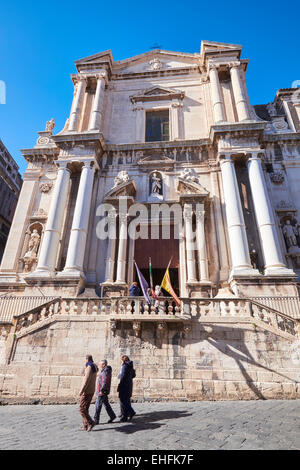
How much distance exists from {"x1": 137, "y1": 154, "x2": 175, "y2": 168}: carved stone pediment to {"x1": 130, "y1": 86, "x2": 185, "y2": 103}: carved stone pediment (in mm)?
5729

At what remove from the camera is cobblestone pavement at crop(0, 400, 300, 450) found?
14.8ft

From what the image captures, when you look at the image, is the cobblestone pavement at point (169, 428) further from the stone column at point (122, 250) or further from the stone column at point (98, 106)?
the stone column at point (98, 106)

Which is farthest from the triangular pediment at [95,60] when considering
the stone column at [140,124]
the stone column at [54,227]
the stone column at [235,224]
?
the stone column at [235,224]

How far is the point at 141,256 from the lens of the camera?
613 inches

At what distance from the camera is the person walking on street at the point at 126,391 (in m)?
6.25

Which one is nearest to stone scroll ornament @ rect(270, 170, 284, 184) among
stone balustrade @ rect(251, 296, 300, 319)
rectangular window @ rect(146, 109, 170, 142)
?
rectangular window @ rect(146, 109, 170, 142)

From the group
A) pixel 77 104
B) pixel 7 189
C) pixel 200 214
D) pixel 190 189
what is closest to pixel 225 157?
pixel 190 189

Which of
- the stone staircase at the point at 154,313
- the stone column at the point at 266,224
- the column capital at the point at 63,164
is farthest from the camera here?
the column capital at the point at 63,164

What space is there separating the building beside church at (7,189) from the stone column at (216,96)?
1962 centimetres

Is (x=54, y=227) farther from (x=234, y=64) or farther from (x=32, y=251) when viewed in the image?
(x=234, y=64)

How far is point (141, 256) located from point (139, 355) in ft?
23.3

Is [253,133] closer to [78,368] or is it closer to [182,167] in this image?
[182,167]

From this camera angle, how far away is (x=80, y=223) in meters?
14.6
